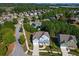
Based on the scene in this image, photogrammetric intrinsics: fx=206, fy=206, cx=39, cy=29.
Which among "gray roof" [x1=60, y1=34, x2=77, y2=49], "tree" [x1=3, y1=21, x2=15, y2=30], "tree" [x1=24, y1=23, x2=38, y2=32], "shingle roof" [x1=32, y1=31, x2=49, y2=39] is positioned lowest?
"gray roof" [x1=60, y1=34, x2=77, y2=49]

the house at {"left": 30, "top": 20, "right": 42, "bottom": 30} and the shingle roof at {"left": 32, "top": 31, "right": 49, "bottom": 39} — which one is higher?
the house at {"left": 30, "top": 20, "right": 42, "bottom": 30}

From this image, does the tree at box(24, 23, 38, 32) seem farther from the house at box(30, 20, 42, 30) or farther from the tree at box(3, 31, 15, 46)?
the tree at box(3, 31, 15, 46)

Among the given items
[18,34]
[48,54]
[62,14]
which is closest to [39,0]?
[62,14]

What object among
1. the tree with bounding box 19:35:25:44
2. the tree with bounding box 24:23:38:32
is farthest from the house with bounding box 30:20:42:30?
the tree with bounding box 19:35:25:44

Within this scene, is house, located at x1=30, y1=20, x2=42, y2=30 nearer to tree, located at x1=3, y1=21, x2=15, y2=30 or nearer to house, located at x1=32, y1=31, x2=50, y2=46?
house, located at x1=32, y1=31, x2=50, y2=46

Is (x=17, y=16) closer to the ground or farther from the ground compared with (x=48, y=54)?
farther from the ground

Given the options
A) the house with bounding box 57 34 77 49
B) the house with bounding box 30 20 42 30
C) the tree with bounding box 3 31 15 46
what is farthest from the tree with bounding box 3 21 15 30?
the house with bounding box 57 34 77 49

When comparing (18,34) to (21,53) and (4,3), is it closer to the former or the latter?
(21,53)
